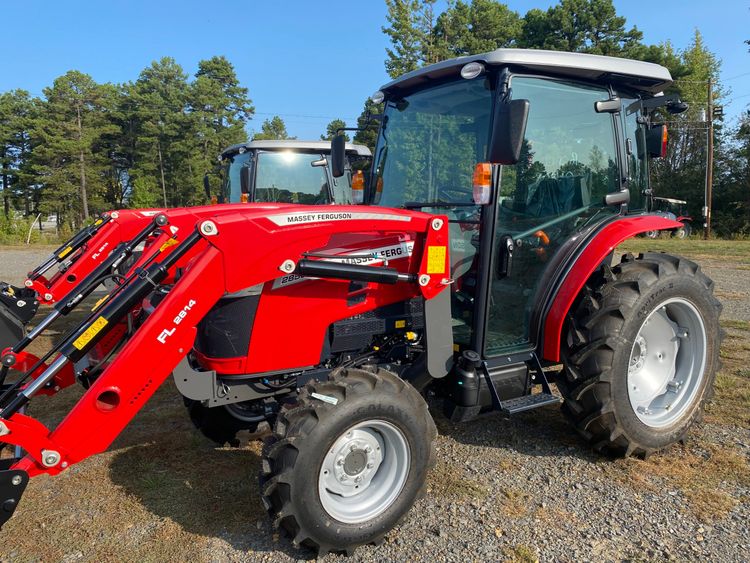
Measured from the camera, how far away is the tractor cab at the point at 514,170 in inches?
124

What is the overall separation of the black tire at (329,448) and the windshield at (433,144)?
4.35 feet

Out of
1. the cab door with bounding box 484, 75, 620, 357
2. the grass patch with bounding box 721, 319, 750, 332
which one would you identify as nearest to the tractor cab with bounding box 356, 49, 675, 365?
the cab door with bounding box 484, 75, 620, 357

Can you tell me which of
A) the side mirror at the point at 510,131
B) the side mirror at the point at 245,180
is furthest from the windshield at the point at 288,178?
the side mirror at the point at 510,131

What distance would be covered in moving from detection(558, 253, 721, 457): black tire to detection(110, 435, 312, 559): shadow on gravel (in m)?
1.80

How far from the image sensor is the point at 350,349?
304 centimetres

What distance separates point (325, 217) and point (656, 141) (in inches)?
106

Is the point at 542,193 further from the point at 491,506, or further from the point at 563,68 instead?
the point at 491,506

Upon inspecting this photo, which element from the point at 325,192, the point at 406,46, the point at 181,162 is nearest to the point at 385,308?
the point at 325,192

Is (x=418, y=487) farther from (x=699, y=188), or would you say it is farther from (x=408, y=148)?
(x=699, y=188)

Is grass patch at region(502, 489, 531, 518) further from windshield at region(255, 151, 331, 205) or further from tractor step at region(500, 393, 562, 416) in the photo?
windshield at region(255, 151, 331, 205)

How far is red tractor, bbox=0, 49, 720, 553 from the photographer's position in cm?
240

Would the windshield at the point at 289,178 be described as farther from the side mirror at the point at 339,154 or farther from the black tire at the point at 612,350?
the black tire at the point at 612,350

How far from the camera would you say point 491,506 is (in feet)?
9.65

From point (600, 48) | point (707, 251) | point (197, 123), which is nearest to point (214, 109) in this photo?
point (197, 123)
